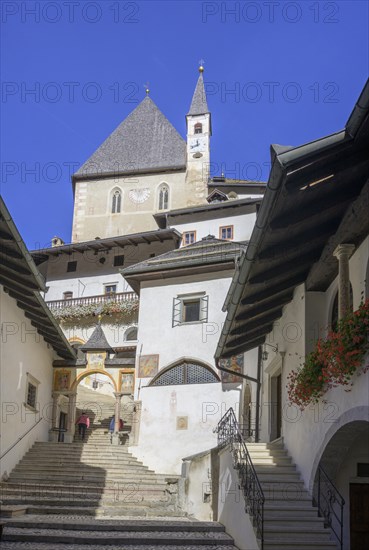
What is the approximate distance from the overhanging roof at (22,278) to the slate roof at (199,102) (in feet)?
110

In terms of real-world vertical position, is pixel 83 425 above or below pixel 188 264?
below

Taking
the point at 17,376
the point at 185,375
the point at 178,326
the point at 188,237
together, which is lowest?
the point at 17,376

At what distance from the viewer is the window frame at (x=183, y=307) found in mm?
23391

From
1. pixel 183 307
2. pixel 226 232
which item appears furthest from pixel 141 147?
pixel 183 307

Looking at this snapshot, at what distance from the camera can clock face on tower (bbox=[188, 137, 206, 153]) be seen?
49.4 meters

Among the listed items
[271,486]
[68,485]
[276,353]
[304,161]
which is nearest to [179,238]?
[68,485]

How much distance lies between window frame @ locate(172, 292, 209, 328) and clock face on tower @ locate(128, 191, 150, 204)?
26.7 metres

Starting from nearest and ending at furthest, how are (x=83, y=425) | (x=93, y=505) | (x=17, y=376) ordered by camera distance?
(x=93, y=505)
(x=17, y=376)
(x=83, y=425)

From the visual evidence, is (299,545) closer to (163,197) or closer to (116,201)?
(163,197)

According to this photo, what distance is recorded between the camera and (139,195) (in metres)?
50.4

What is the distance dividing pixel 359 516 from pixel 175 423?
1176cm

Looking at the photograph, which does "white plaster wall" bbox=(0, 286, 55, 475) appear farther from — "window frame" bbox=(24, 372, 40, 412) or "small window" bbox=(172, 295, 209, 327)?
"small window" bbox=(172, 295, 209, 327)

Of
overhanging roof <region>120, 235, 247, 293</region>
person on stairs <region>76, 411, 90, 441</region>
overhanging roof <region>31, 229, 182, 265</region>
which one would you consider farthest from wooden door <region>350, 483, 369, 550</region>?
overhanging roof <region>31, 229, 182, 265</region>

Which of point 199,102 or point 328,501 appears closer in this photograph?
point 328,501
